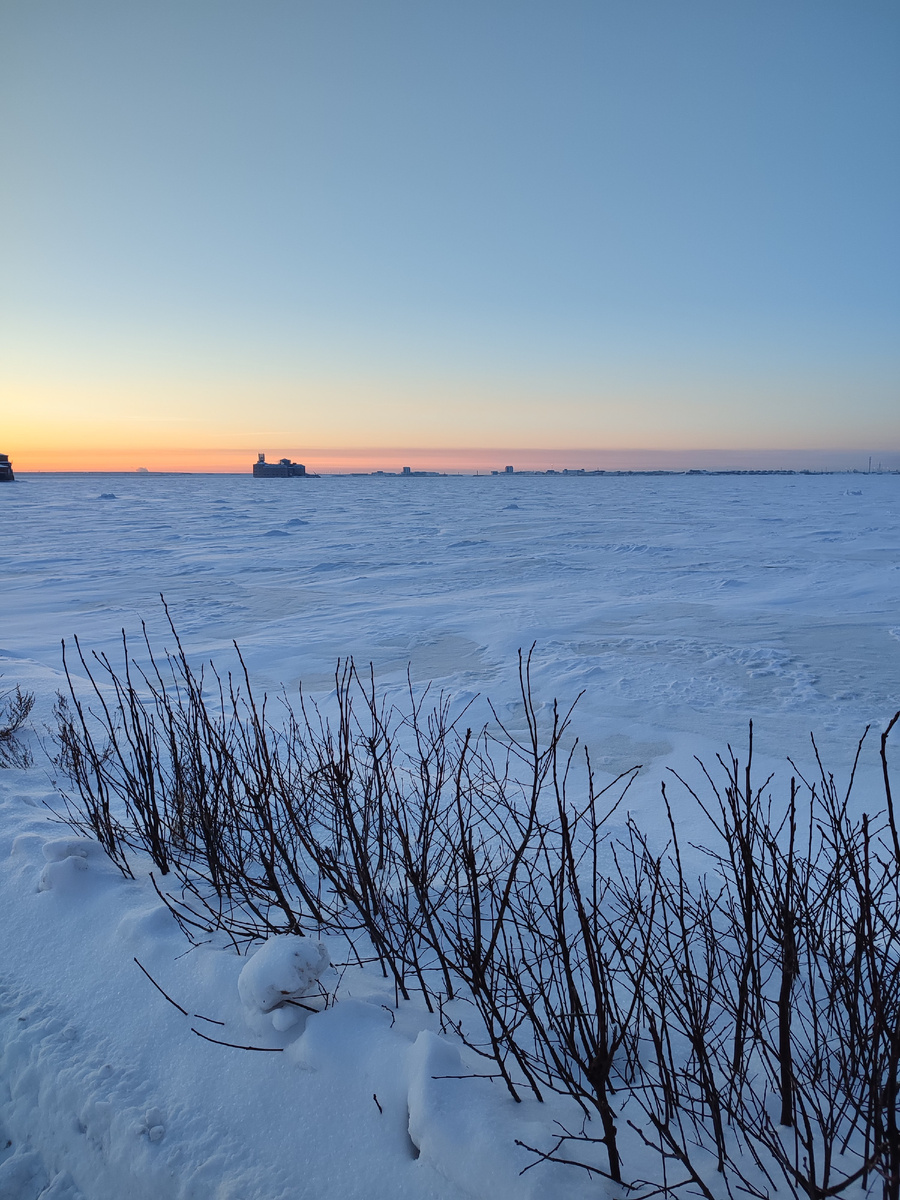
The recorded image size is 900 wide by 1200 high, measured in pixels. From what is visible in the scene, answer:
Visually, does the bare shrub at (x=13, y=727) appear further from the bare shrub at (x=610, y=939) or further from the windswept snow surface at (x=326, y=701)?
the bare shrub at (x=610, y=939)

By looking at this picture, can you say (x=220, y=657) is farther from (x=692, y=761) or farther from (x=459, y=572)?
(x=459, y=572)

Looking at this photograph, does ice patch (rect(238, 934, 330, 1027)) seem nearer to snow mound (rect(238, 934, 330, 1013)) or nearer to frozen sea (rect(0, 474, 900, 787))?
snow mound (rect(238, 934, 330, 1013))

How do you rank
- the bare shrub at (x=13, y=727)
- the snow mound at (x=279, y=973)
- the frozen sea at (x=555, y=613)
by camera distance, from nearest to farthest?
the snow mound at (x=279, y=973) → the bare shrub at (x=13, y=727) → the frozen sea at (x=555, y=613)

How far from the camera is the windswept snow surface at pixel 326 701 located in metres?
2.09

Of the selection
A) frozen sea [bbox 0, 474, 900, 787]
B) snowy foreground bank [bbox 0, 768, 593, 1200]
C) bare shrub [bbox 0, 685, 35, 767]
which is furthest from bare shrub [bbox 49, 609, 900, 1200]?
Result: frozen sea [bbox 0, 474, 900, 787]

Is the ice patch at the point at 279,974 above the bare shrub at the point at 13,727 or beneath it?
above

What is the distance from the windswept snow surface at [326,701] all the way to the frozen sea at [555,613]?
0.06 metres

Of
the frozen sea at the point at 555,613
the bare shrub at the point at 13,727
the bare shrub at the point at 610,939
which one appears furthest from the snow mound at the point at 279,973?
the frozen sea at the point at 555,613

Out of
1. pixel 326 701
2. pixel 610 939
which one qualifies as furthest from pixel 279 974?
pixel 326 701

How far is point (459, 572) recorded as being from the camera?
16953mm

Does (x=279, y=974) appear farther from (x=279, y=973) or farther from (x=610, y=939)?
(x=610, y=939)

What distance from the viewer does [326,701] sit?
749cm

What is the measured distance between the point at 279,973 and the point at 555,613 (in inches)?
389

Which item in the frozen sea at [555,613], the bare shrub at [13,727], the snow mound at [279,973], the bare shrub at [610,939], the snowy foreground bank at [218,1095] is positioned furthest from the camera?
the frozen sea at [555,613]
